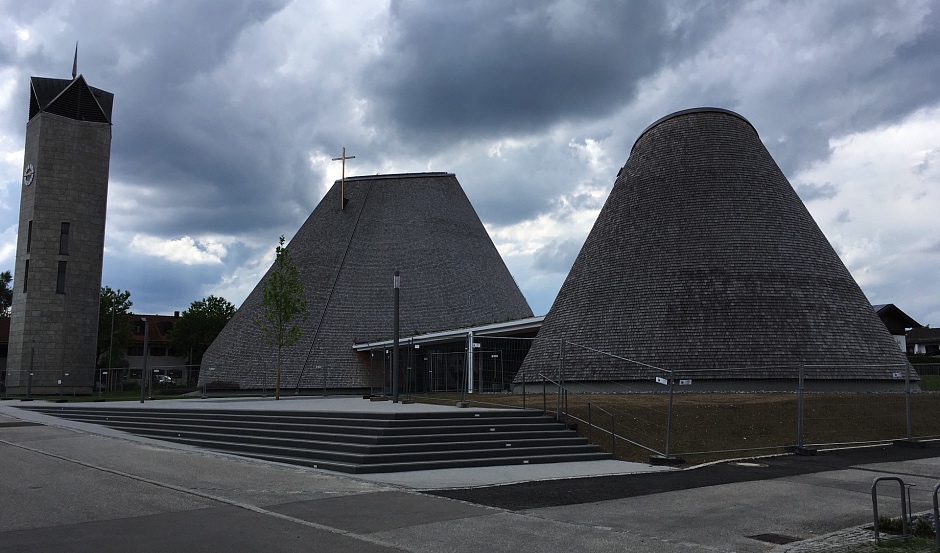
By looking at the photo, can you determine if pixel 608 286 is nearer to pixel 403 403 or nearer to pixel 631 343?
pixel 631 343

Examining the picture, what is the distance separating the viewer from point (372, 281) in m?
42.2

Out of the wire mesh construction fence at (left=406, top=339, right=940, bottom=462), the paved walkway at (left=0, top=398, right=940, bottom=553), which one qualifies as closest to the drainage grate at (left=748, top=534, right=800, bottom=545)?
the paved walkway at (left=0, top=398, right=940, bottom=553)

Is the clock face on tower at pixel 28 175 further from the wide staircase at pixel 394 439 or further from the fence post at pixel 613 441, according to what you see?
the fence post at pixel 613 441

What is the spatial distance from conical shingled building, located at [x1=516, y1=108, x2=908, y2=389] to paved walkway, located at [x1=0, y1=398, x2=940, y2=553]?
9178 mm

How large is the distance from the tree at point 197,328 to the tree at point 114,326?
615 centimetres

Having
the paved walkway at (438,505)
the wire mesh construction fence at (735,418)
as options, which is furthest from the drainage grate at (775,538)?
the wire mesh construction fence at (735,418)

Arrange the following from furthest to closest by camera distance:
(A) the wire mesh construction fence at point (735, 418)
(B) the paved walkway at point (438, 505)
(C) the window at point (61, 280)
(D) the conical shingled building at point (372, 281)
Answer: (C) the window at point (61, 280) → (D) the conical shingled building at point (372, 281) → (A) the wire mesh construction fence at point (735, 418) → (B) the paved walkway at point (438, 505)

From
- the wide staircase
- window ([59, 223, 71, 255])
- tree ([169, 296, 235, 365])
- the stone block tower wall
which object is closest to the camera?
the wide staircase

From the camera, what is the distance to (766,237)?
80.4 feet

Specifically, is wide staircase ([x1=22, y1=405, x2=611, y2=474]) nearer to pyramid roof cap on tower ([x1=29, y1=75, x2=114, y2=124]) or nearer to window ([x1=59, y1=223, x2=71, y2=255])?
window ([x1=59, y1=223, x2=71, y2=255])

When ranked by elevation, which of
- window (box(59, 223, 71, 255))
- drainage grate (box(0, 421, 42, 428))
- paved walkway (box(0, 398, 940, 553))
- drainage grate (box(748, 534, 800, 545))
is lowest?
drainage grate (box(0, 421, 42, 428))

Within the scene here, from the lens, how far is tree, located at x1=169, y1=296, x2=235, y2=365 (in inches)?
2628

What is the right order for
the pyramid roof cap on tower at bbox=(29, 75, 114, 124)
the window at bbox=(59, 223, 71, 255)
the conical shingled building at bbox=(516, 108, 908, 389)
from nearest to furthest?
the conical shingled building at bbox=(516, 108, 908, 389) → the window at bbox=(59, 223, 71, 255) → the pyramid roof cap on tower at bbox=(29, 75, 114, 124)

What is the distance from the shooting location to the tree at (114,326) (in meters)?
59.1
